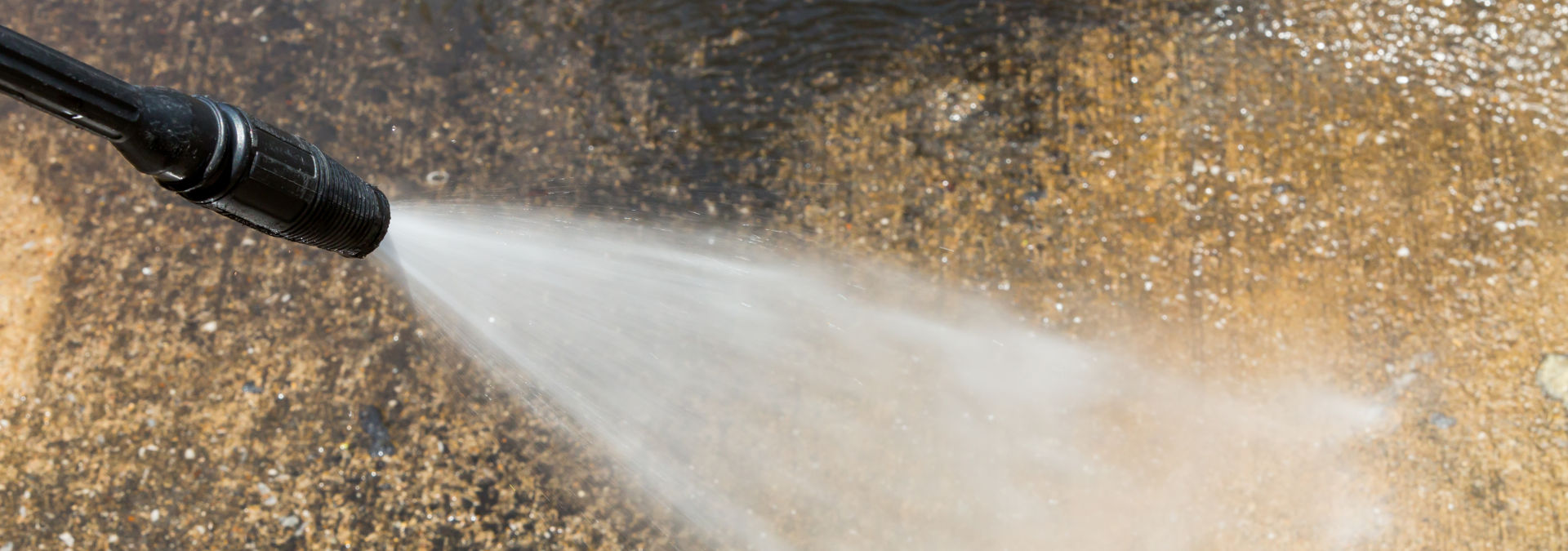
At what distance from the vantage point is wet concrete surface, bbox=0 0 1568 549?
2094 mm

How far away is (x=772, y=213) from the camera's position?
2.28 meters

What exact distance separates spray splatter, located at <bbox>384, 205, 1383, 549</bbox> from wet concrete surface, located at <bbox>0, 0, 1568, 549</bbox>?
8 cm

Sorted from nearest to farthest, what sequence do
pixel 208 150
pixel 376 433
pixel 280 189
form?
pixel 208 150 → pixel 280 189 → pixel 376 433

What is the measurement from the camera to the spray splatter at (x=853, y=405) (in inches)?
82.4

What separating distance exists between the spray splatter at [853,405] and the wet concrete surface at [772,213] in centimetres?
8

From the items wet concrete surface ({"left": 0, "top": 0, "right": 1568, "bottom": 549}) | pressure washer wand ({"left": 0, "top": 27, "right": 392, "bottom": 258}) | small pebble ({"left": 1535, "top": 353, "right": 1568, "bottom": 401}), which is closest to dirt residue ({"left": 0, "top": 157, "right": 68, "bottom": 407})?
wet concrete surface ({"left": 0, "top": 0, "right": 1568, "bottom": 549})

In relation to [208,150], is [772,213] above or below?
below

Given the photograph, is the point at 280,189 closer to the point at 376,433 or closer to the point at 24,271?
the point at 376,433

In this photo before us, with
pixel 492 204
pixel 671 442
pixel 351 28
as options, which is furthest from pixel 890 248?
pixel 351 28

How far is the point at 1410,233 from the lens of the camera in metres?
2.20

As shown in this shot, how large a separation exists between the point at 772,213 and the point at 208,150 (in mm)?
1332

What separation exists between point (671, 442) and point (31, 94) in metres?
1.46

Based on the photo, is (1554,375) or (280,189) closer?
(280,189)

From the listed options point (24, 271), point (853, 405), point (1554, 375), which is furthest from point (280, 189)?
point (1554, 375)
